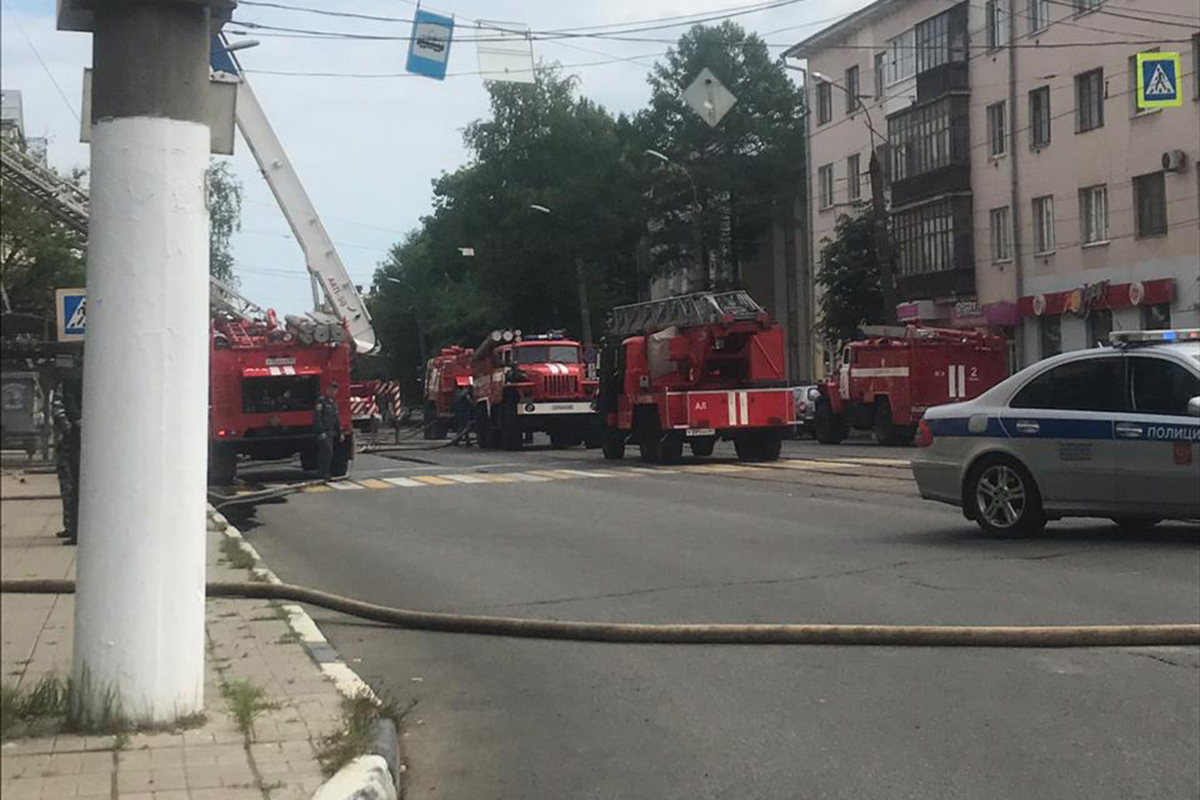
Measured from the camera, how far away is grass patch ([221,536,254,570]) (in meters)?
10.3

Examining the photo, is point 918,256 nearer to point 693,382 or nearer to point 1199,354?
point 693,382

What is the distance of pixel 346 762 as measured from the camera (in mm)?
4797

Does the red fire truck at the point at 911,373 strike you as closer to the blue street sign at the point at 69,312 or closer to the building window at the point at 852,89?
the building window at the point at 852,89

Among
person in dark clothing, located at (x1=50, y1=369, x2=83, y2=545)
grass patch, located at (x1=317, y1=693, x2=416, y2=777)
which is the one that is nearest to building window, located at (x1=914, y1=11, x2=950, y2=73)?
grass patch, located at (x1=317, y1=693, x2=416, y2=777)

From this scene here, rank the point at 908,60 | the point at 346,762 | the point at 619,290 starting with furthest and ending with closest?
the point at 908,60 < the point at 619,290 < the point at 346,762

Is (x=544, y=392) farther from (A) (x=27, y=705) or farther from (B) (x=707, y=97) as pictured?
(A) (x=27, y=705)

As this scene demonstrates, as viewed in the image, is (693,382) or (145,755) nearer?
(145,755)

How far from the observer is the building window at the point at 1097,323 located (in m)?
34.4

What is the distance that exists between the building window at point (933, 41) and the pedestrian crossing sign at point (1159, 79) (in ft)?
36.1

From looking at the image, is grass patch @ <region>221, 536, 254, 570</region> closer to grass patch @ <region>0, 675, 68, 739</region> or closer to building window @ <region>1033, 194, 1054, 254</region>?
grass patch @ <region>0, 675, 68, 739</region>

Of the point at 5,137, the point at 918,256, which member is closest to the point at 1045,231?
the point at 918,256

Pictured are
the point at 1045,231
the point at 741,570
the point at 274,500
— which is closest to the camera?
the point at 741,570

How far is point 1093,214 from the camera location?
3509 centimetres

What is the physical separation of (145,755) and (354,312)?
12930mm
